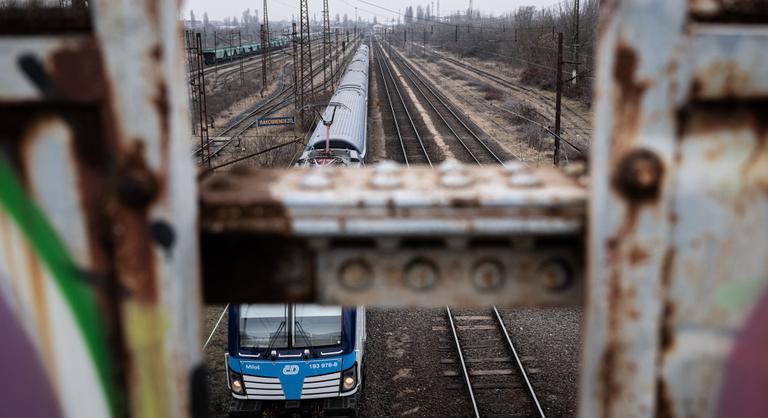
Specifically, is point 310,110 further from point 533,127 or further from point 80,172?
point 80,172

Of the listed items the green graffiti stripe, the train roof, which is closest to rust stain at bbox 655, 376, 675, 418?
the green graffiti stripe

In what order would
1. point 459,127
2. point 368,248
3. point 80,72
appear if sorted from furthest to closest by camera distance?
1. point 459,127
2. point 368,248
3. point 80,72

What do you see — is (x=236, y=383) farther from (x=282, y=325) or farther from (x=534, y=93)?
(x=534, y=93)

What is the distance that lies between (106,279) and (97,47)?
2.25 feet

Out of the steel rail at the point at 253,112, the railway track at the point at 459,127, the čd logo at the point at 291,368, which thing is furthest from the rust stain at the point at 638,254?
the steel rail at the point at 253,112

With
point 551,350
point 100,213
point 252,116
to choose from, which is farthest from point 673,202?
point 252,116

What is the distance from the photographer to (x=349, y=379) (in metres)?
7.54

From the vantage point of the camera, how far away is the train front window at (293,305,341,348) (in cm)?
742

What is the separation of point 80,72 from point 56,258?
0.56 meters

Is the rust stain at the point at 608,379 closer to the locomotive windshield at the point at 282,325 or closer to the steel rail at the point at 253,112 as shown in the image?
the locomotive windshield at the point at 282,325

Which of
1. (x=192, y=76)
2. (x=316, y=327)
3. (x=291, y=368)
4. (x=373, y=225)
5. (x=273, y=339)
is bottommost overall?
(x=291, y=368)

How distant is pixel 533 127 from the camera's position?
22734 millimetres

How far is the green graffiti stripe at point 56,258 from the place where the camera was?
76.4 inches

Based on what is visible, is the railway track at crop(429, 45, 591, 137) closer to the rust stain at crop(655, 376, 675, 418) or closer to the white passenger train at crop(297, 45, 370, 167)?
the white passenger train at crop(297, 45, 370, 167)
